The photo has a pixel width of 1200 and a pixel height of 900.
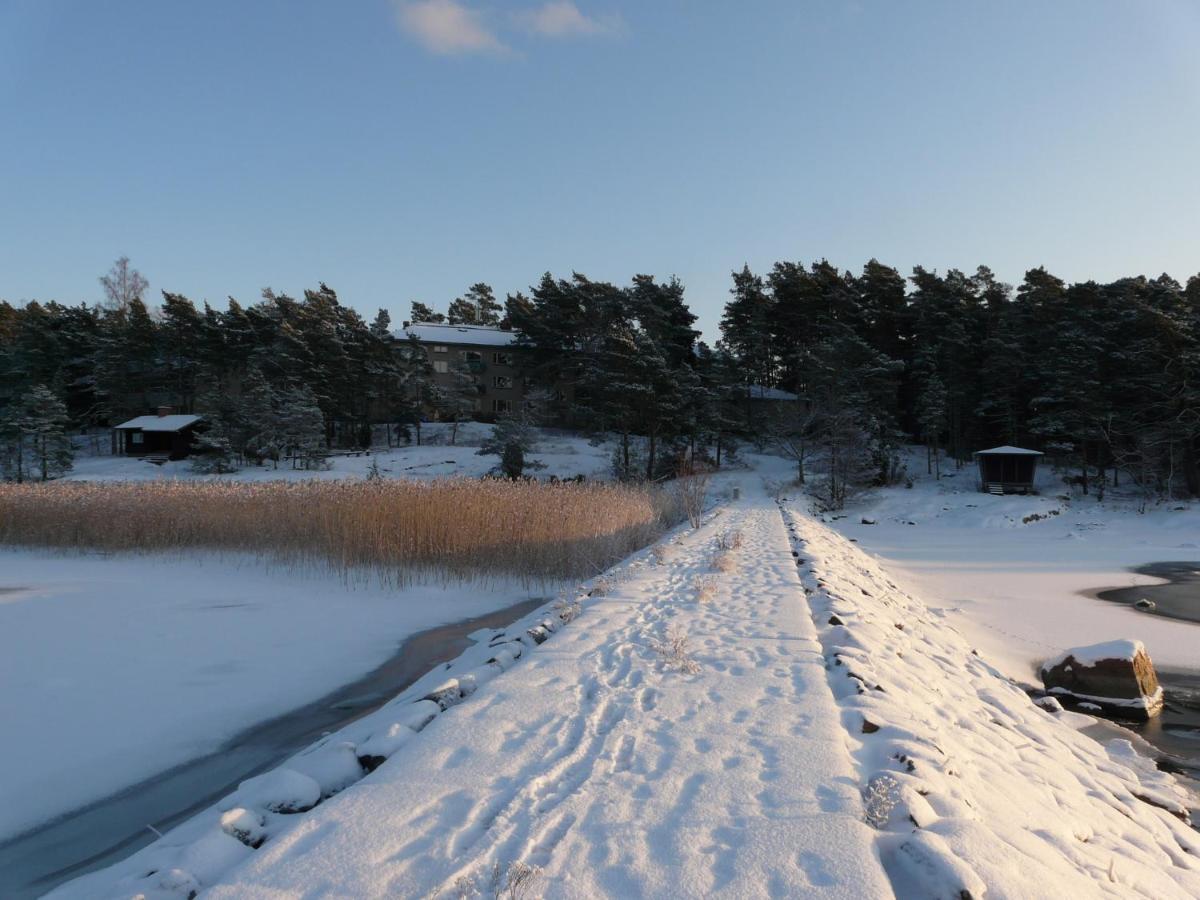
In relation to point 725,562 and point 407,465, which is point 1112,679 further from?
point 407,465

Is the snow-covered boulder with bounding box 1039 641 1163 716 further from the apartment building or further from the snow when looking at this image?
the apartment building

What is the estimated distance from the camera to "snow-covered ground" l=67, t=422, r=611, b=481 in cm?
3228

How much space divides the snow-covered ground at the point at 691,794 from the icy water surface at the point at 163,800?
3.33ft

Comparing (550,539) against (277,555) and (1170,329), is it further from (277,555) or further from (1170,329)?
(1170,329)

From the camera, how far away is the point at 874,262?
4050cm

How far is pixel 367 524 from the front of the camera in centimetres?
1015

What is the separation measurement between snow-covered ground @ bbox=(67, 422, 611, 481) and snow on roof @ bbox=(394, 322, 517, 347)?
1121cm

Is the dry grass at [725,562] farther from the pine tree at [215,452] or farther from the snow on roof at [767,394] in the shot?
the snow on roof at [767,394]

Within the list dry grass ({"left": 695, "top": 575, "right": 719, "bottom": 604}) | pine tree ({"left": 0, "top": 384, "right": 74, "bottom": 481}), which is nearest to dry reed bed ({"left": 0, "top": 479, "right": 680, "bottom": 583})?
dry grass ({"left": 695, "top": 575, "right": 719, "bottom": 604})

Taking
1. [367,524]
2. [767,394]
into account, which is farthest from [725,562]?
[767,394]

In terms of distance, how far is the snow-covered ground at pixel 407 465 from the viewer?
32.3 m

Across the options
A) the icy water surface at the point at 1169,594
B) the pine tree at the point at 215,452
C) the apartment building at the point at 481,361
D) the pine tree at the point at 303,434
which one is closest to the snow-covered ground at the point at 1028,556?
the icy water surface at the point at 1169,594

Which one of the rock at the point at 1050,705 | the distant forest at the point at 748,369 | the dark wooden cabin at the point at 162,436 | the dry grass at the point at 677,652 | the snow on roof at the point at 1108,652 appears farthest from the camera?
the dark wooden cabin at the point at 162,436

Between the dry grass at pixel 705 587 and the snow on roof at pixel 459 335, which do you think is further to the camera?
the snow on roof at pixel 459 335
